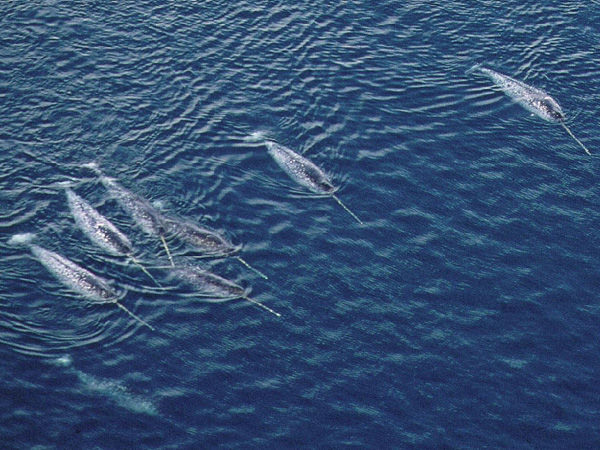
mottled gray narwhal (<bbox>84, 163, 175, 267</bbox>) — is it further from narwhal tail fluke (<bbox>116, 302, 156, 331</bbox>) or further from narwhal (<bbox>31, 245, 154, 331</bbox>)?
narwhal (<bbox>31, 245, 154, 331</bbox>)

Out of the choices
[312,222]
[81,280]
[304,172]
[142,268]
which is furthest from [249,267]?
[81,280]

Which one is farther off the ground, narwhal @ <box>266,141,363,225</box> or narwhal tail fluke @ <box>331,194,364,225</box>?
narwhal @ <box>266,141,363,225</box>

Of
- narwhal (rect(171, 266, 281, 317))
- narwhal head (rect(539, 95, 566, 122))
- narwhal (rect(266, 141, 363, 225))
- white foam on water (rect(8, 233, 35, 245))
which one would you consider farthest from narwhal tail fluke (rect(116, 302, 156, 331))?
narwhal head (rect(539, 95, 566, 122))

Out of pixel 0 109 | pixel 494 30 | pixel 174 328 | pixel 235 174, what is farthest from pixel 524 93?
pixel 0 109

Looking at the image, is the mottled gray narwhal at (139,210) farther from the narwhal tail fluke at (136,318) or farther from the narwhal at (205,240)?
the narwhal tail fluke at (136,318)

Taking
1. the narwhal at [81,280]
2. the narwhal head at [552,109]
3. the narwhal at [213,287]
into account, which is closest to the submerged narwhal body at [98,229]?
the narwhal at [81,280]

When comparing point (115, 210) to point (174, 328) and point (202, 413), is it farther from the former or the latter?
point (202, 413)
